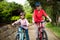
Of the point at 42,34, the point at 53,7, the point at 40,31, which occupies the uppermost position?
the point at 53,7

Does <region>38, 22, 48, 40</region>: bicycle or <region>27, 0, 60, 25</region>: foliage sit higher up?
<region>27, 0, 60, 25</region>: foliage

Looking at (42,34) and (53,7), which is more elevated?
(53,7)

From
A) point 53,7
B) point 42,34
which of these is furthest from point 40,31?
point 53,7

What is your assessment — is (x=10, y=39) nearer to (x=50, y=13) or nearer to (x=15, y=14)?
(x=50, y=13)

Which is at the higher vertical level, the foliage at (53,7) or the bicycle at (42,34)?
the foliage at (53,7)

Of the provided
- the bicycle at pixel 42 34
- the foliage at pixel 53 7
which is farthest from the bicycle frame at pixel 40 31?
the foliage at pixel 53 7

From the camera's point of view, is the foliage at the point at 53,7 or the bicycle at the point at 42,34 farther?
the foliage at the point at 53,7

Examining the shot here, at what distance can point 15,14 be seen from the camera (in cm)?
2745

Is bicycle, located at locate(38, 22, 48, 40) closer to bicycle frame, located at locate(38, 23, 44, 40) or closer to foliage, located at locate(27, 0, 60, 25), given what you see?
bicycle frame, located at locate(38, 23, 44, 40)

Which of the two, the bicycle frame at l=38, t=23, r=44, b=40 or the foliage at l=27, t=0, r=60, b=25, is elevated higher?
the foliage at l=27, t=0, r=60, b=25

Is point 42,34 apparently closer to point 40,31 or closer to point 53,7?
point 40,31

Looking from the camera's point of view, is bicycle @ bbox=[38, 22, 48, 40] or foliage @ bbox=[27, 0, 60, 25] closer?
bicycle @ bbox=[38, 22, 48, 40]

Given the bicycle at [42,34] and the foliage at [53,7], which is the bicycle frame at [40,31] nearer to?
the bicycle at [42,34]

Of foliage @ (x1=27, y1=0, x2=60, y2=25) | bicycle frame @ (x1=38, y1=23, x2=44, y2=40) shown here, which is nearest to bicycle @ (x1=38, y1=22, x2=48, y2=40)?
bicycle frame @ (x1=38, y1=23, x2=44, y2=40)
